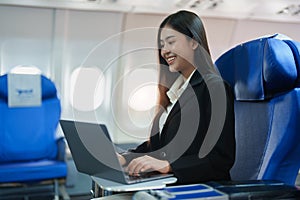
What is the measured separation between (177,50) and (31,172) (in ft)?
6.54

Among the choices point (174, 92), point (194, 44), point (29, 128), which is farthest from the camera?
point (29, 128)

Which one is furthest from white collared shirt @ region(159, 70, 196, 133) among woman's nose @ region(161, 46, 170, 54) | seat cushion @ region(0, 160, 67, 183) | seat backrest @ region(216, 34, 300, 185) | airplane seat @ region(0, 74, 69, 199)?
airplane seat @ region(0, 74, 69, 199)

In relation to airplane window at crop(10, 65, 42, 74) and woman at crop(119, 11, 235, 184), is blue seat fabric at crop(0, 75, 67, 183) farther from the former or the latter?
woman at crop(119, 11, 235, 184)

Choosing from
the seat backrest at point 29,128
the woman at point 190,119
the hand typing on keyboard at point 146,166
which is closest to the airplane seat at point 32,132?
the seat backrest at point 29,128

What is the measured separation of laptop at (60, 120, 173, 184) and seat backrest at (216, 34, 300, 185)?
41cm

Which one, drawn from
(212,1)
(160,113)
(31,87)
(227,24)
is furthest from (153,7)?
(160,113)

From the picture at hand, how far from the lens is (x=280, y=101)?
1.38 metres

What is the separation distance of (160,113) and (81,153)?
430 mm

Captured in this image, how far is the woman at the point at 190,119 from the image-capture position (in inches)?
49.3

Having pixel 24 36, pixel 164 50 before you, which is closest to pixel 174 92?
pixel 164 50

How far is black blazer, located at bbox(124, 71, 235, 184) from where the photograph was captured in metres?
1.25

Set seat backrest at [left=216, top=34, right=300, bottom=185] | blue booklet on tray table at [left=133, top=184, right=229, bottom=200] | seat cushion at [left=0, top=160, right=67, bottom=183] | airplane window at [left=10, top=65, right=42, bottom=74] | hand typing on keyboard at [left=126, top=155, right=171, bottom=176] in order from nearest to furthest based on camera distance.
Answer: blue booklet on tray table at [left=133, top=184, right=229, bottom=200], hand typing on keyboard at [left=126, top=155, right=171, bottom=176], seat backrest at [left=216, top=34, right=300, bottom=185], seat cushion at [left=0, top=160, right=67, bottom=183], airplane window at [left=10, top=65, right=42, bottom=74]

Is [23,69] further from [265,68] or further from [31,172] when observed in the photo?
[265,68]

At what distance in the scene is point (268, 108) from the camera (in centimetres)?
143
